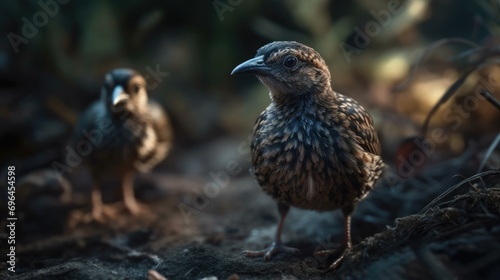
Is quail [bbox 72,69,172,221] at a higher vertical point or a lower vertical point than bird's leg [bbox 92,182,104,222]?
higher

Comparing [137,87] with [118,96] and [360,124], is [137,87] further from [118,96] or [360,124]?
[360,124]

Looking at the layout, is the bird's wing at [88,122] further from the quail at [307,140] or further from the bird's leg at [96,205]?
the quail at [307,140]

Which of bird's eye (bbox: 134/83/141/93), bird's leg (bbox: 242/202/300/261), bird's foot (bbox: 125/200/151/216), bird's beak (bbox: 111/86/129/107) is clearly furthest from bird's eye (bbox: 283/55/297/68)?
bird's foot (bbox: 125/200/151/216)

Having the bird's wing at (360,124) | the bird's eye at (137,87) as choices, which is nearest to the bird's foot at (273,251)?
the bird's wing at (360,124)

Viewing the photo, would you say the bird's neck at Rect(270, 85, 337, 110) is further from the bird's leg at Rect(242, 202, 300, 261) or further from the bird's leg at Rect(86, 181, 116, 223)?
the bird's leg at Rect(86, 181, 116, 223)

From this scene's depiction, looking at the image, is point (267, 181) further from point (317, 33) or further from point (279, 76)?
point (317, 33)

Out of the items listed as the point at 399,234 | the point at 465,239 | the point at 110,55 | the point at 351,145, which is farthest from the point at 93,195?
the point at 465,239
